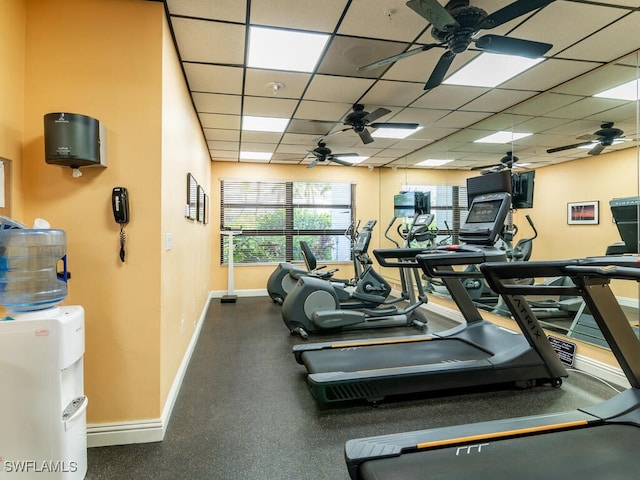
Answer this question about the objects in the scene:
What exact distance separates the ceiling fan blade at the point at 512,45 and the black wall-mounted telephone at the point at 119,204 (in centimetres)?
255

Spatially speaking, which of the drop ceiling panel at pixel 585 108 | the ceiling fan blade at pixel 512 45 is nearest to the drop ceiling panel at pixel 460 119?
the drop ceiling panel at pixel 585 108

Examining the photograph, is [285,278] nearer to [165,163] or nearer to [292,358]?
[292,358]

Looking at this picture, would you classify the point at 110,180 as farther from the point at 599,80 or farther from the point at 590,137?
the point at 590,137

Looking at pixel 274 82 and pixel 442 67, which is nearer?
pixel 442 67

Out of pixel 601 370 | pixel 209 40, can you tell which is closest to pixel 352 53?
pixel 209 40

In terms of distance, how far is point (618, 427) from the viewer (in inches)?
76.2

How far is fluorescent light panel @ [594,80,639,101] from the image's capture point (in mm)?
3314

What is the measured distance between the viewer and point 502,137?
519cm

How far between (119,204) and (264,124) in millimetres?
3127

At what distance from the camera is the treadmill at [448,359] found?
2.62 meters

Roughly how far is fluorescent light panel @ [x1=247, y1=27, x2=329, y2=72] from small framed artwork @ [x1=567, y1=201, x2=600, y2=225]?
3579 millimetres

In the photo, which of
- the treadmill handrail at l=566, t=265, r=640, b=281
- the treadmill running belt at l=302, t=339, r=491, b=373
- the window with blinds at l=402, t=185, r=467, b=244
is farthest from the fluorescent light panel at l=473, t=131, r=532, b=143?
the treadmill handrail at l=566, t=265, r=640, b=281

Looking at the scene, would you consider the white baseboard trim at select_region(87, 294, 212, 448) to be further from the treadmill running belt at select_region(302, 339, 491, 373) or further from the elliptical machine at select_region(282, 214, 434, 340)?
the elliptical machine at select_region(282, 214, 434, 340)

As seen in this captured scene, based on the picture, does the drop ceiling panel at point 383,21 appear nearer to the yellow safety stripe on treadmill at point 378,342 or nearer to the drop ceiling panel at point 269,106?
the drop ceiling panel at point 269,106
